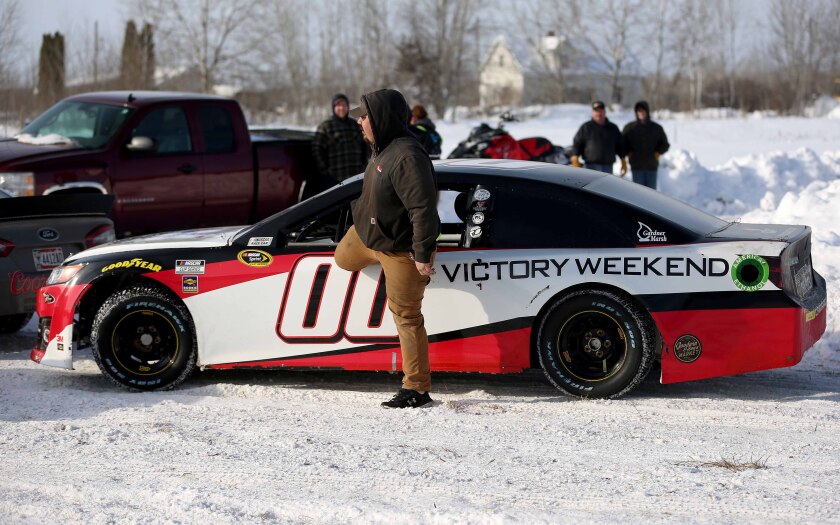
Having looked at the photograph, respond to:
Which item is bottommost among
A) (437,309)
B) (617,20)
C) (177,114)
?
(437,309)

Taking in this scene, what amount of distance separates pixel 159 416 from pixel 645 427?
274 centimetres

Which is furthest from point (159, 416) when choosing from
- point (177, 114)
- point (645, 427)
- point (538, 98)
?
point (538, 98)

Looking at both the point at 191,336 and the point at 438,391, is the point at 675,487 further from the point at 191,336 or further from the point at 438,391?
the point at 191,336

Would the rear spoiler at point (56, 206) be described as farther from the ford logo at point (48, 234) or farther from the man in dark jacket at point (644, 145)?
the man in dark jacket at point (644, 145)

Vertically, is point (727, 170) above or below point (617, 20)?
below

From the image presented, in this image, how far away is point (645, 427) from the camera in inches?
Result: 222

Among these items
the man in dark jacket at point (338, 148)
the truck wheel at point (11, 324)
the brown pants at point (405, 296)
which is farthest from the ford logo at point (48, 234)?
the man in dark jacket at point (338, 148)

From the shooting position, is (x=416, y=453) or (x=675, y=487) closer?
(x=675, y=487)

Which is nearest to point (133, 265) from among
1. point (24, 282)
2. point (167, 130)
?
point (24, 282)

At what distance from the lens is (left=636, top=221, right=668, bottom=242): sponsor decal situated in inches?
239

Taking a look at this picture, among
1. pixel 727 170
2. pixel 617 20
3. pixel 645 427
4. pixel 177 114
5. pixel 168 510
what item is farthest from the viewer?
pixel 617 20

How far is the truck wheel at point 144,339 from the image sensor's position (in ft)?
21.3

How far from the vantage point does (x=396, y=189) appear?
573 centimetres

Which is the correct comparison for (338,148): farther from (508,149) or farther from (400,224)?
(400,224)
